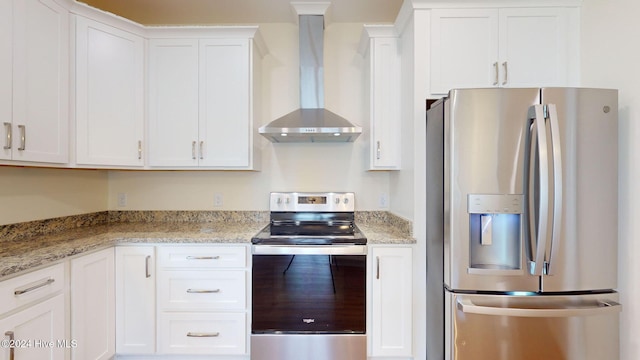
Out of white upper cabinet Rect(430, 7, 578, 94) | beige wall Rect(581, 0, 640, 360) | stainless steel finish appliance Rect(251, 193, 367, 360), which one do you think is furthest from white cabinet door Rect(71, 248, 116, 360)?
beige wall Rect(581, 0, 640, 360)

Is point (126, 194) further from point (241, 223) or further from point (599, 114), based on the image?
point (599, 114)

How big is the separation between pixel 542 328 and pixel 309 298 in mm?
1250

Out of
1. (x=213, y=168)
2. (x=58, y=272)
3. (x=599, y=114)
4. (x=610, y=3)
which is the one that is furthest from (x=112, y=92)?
(x=610, y=3)

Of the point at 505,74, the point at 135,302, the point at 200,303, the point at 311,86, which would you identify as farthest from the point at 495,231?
the point at 135,302

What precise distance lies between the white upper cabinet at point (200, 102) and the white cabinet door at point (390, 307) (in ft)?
4.15

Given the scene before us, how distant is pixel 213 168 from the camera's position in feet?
7.39

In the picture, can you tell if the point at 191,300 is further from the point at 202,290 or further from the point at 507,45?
the point at 507,45

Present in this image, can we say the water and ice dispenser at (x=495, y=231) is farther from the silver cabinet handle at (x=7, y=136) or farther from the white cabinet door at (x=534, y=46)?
the silver cabinet handle at (x=7, y=136)

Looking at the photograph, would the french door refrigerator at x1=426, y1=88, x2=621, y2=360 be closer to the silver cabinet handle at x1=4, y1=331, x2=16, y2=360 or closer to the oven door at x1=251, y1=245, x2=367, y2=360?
the oven door at x1=251, y1=245, x2=367, y2=360

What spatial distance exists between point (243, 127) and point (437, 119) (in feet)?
4.55

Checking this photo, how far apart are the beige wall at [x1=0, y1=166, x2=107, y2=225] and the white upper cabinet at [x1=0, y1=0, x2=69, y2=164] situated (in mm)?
347

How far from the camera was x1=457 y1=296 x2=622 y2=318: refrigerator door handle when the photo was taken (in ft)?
4.66

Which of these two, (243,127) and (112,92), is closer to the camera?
(112,92)

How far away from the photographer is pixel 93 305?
174 centimetres
